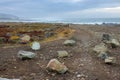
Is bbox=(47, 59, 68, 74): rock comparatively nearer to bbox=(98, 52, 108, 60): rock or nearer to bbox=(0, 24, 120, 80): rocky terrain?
bbox=(0, 24, 120, 80): rocky terrain

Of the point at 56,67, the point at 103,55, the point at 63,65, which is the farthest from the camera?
the point at 103,55

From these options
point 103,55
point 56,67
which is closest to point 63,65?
point 56,67

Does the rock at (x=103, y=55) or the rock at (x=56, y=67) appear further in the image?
the rock at (x=103, y=55)

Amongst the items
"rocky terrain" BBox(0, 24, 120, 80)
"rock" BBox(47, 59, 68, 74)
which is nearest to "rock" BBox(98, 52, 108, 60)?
"rocky terrain" BBox(0, 24, 120, 80)

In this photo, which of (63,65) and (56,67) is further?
(63,65)

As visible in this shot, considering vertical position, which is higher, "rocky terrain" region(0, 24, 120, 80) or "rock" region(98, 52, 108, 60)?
"rock" region(98, 52, 108, 60)

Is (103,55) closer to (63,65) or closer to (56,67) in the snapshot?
(63,65)

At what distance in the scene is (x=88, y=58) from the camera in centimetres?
1317

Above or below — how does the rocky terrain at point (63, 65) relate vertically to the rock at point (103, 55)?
below

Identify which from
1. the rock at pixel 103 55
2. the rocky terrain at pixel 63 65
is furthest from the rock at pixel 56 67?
the rock at pixel 103 55

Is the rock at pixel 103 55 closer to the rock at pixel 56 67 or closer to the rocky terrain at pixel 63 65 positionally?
A: the rocky terrain at pixel 63 65

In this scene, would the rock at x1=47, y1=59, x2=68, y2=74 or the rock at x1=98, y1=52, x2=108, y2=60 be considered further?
the rock at x1=98, y1=52, x2=108, y2=60

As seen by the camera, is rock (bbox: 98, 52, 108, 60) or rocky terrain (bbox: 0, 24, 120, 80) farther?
rock (bbox: 98, 52, 108, 60)

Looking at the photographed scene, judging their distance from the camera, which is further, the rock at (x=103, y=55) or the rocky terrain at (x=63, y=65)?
the rock at (x=103, y=55)
